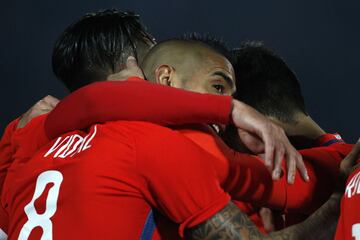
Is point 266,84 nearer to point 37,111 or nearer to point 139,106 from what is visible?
point 37,111

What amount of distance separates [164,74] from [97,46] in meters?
0.27

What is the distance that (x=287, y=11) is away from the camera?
162 inches

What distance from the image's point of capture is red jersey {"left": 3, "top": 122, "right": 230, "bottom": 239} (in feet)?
3.41

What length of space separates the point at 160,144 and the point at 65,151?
20 centimetres

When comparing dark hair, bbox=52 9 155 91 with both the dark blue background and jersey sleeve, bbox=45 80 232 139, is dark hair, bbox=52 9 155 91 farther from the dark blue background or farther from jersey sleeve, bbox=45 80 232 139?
the dark blue background

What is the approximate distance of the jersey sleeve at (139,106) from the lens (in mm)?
1088

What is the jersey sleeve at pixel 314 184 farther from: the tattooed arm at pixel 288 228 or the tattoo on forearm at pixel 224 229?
the tattoo on forearm at pixel 224 229

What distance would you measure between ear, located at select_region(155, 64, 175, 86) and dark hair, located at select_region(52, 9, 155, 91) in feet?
0.61

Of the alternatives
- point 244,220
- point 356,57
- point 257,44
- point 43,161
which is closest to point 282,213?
point 244,220

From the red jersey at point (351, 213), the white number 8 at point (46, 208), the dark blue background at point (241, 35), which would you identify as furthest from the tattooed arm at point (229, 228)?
the dark blue background at point (241, 35)

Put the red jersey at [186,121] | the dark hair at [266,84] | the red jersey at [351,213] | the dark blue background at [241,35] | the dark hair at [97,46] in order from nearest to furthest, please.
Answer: the red jersey at [351,213] → the red jersey at [186,121] → the dark hair at [97,46] → the dark hair at [266,84] → the dark blue background at [241,35]

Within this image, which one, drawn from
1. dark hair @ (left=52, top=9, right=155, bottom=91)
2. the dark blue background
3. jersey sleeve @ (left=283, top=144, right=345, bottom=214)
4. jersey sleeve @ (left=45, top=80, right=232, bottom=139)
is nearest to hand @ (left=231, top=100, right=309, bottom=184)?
jersey sleeve @ (left=45, top=80, right=232, bottom=139)

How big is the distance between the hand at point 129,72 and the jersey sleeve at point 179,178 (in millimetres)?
422

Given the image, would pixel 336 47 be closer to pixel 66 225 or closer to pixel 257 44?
pixel 257 44
